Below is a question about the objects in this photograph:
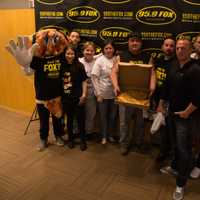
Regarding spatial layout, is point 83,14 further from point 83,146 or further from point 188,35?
point 83,146

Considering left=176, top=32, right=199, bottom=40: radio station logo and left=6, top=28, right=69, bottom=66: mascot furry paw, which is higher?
left=176, top=32, right=199, bottom=40: radio station logo

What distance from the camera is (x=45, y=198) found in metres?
2.25

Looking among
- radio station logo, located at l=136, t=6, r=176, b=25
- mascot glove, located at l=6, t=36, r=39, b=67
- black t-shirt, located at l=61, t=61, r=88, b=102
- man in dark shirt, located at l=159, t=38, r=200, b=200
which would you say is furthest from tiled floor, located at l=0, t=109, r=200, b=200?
radio station logo, located at l=136, t=6, r=176, b=25

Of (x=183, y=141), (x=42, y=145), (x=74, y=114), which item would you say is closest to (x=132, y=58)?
(x=74, y=114)

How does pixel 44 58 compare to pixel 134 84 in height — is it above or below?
above

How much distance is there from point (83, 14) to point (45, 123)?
1.50 meters

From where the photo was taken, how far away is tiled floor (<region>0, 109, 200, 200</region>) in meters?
2.31

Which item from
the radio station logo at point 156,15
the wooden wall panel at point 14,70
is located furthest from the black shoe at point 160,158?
the wooden wall panel at point 14,70

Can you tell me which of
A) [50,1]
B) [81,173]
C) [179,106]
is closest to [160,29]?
[179,106]

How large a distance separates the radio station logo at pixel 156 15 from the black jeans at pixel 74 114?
1.25 m

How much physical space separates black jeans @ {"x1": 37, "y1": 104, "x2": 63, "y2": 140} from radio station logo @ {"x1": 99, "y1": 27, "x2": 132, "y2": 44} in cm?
120

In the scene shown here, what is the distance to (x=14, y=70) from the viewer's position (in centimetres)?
414

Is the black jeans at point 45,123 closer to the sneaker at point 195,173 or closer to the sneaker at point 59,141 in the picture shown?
the sneaker at point 59,141

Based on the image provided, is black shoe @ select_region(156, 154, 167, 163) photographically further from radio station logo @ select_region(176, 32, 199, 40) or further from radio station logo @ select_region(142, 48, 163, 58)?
radio station logo @ select_region(176, 32, 199, 40)
